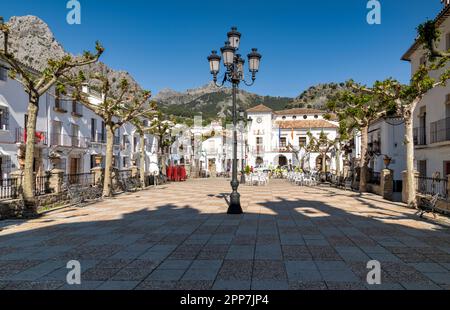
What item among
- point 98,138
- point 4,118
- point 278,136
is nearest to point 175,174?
point 98,138

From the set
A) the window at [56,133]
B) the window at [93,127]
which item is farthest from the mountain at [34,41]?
the window at [56,133]

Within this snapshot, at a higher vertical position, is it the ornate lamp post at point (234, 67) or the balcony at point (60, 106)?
the balcony at point (60, 106)

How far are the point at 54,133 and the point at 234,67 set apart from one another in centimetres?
1925

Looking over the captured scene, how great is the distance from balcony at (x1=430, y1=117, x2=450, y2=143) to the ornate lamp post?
11.5 meters

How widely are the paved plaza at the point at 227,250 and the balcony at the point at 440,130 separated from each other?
8.40 meters

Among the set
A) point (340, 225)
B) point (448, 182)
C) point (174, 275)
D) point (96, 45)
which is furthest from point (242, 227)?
point (96, 45)

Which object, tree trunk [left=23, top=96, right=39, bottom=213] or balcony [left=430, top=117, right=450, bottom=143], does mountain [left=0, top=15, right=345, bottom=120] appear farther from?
balcony [left=430, top=117, right=450, bottom=143]

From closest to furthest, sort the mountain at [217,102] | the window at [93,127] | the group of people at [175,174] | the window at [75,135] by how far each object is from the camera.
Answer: the window at [75,135] < the window at [93,127] < the group of people at [175,174] < the mountain at [217,102]

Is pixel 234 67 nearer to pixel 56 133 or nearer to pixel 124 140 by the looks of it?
pixel 56 133

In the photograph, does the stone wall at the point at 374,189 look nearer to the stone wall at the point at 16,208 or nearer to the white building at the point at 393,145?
the white building at the point at 393,145

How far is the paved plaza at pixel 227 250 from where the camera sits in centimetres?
470

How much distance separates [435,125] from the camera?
17719mm

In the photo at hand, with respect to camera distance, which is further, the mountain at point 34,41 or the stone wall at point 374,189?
the mountain at point 34,41
